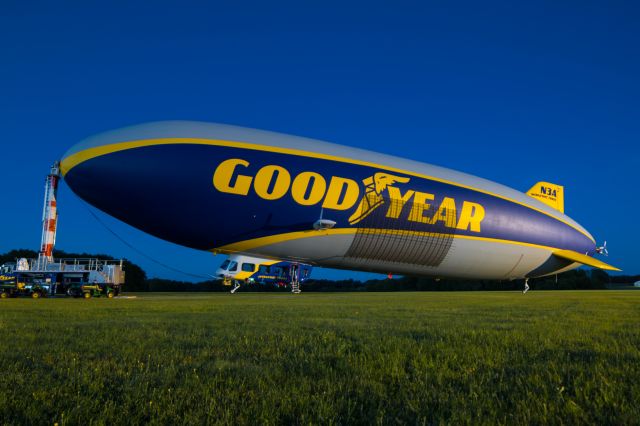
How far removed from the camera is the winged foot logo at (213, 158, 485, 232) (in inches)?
450

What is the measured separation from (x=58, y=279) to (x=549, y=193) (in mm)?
34935

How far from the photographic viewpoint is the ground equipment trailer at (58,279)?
3095 centimetres

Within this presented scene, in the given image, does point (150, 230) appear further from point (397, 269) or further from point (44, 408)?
point (44, 408)

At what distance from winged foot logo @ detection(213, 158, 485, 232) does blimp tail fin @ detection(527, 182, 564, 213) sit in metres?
9.89

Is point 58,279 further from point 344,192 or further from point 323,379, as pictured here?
point 323,379

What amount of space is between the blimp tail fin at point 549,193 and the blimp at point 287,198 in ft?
25.5

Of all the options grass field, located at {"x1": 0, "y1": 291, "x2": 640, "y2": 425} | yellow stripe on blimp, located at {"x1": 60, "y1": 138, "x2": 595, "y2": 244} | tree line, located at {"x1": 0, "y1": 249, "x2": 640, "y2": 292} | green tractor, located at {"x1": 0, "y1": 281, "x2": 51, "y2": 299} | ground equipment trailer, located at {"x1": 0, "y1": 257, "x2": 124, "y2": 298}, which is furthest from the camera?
tree line, located at {"x1": 0, "y1": 249, "x2": 640, "y2": 292}

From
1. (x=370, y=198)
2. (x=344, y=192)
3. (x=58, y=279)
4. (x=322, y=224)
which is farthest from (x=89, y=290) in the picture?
(x=370, y=198)

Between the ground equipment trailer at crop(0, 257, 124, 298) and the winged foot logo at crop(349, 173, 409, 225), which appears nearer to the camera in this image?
the winged foot logo at crop(349, 173, 409, 225)

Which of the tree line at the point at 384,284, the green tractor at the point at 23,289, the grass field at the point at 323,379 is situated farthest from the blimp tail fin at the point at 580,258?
the tree line at the point at 384,284

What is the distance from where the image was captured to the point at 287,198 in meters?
12.0

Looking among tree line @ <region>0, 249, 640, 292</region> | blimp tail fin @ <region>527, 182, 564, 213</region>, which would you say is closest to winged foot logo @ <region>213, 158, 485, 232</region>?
blimp tail fin @ <region>527, 182, 564, 213</region>

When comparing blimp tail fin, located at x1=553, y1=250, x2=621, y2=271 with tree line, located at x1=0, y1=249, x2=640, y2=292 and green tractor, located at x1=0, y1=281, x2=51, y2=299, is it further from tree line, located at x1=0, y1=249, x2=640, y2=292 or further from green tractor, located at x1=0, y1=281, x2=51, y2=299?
tree line, located at x1=0, y1=249, x2=640, y2=292

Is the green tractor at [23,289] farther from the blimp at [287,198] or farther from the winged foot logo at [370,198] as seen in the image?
the winged foot logo at [370,198]
